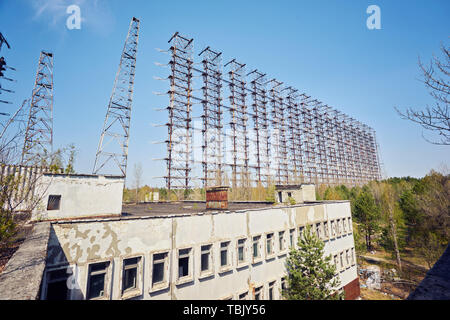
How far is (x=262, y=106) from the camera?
51406 millimetres

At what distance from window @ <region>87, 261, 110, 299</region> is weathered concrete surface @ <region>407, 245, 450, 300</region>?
385 inches

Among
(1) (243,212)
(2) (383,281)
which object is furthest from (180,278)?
(2) (383,281)

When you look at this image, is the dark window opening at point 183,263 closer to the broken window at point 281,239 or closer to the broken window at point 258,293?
the broken window at point 258,293

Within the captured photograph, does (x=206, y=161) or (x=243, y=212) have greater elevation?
(x=206, y=161)

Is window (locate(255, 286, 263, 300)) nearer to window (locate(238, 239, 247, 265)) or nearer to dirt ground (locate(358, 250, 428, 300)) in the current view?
window (locate(238, 239, 247, 265))

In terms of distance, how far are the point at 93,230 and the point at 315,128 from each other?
236 ft

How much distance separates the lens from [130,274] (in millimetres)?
9125

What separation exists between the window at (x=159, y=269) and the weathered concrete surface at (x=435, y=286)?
31.2 ft

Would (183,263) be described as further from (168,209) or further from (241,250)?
(168,209)

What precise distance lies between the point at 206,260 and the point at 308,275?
782 centimetres

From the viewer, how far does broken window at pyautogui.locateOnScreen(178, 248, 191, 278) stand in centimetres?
1039

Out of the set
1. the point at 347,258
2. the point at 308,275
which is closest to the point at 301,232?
the point at 308,275

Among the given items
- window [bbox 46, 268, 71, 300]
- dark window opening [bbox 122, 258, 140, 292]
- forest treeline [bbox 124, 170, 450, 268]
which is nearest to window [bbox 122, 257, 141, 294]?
dark window opening [bbox 122, 258, 140, 292]
